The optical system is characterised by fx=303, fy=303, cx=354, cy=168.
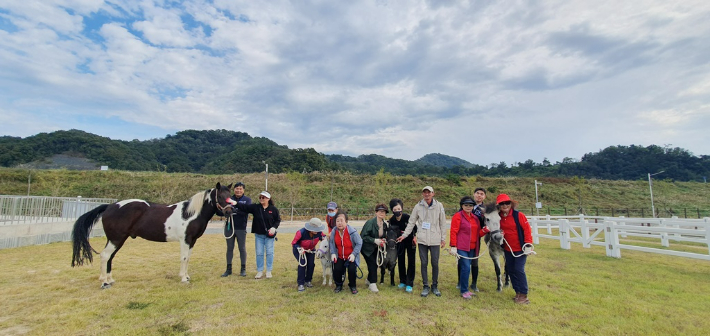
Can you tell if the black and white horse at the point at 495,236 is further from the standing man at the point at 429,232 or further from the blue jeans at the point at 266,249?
the blue jeans at the point at 266,249

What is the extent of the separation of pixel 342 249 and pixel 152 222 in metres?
3.62

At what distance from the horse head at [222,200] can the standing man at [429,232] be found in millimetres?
3130

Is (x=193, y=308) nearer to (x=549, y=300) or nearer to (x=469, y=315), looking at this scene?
(x=469, y=315)

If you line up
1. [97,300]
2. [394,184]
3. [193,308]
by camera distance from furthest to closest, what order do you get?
1. [394,184]
2. [97,300]
3. [193,308]

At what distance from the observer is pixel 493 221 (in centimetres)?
482

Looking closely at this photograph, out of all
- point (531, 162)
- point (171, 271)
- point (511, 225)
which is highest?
point (531, 162)

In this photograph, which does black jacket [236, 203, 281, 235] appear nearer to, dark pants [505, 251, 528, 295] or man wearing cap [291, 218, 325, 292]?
man wearing cap [291, 218, 325, 292]

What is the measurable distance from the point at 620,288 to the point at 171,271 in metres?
8.17

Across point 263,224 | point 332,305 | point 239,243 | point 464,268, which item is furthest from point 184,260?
point 464,268

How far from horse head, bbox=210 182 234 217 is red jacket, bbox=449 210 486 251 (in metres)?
3.88

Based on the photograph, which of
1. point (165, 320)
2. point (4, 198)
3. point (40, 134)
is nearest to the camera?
point (165, 320)

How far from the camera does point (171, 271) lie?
6215 millimetres

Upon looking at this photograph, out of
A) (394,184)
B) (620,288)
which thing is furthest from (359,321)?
(394,184)

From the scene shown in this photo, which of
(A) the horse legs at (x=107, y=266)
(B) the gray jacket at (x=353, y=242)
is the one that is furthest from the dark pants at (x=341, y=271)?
(A) the horse legs at (x=107, y=266)
